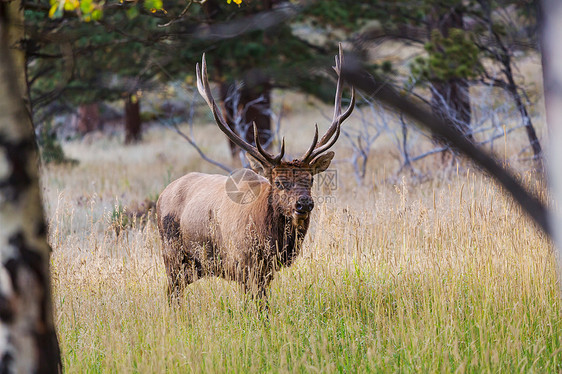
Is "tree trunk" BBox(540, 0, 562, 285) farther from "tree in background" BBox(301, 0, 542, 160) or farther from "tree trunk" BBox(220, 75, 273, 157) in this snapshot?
"tree trunk" BBox(220, 75, 273, 157)

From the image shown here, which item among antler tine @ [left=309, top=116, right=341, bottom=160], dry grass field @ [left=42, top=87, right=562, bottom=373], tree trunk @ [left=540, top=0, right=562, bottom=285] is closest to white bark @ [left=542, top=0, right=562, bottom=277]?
tree trunk @ [left=540, top=0, right=562, bottom=285]

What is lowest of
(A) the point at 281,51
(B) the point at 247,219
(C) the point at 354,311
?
(C) the point at 354,311

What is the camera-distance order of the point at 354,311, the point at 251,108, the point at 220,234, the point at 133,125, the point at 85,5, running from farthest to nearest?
the point at 133,125
the point at 251,108
the point at 220,234
the point at 354,311
the point at 85,5

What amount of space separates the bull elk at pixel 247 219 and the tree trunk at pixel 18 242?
7.41ft

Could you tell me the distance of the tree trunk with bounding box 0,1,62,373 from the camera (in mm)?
2379

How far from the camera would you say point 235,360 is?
3748 millimetres

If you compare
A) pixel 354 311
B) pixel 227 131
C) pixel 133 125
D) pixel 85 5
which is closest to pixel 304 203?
pixel 354 311

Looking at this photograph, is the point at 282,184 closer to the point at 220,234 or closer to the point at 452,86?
the point at 220,234

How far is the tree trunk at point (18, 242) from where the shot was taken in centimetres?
238

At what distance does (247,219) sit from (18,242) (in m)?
2.77

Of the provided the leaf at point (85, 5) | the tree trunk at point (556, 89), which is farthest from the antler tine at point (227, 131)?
the tree trunk at point (556, 89)

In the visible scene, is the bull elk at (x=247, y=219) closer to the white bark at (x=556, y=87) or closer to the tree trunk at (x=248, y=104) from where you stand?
the white bark at (x=556, y=87)

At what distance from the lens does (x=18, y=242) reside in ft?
7.83

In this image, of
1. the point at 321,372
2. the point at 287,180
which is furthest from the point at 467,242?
the point at 321,372
